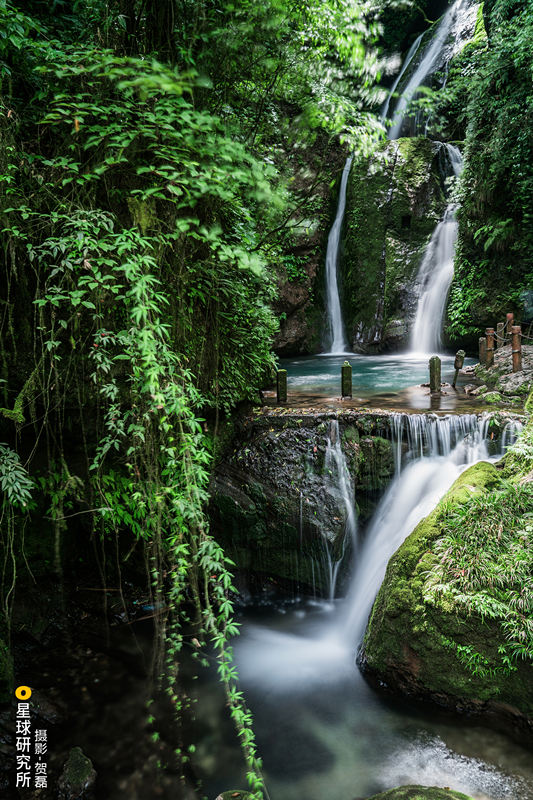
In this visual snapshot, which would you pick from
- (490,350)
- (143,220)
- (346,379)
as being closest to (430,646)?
(143,220)

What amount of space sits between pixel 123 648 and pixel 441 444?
15.7 feet

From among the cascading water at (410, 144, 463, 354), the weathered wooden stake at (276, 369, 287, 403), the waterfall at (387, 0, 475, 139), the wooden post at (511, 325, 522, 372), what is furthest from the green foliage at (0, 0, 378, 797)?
the waterfall at (387, 0, 475, 139)

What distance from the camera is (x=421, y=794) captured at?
2961 millimetres

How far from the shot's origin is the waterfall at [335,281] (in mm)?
16250

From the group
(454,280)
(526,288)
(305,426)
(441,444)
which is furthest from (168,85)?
(454,280)

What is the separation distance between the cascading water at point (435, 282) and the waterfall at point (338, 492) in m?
8.68

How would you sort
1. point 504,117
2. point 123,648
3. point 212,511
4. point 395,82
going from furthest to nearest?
1. point 395,82
2. point 504,117
3. point 212,511
4. point 123,648

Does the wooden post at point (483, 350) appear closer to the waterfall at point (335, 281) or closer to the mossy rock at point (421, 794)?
the waterfall at point (335, 281)

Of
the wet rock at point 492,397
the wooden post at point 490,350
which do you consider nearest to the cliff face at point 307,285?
the wooden post at point 490,350

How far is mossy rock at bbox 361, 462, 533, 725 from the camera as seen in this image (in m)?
3.93

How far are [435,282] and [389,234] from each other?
2.59 m

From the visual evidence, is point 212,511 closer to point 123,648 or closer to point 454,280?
point 123,648

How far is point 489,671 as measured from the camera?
13.0 ft

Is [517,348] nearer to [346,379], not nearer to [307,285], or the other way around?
[346,379]
